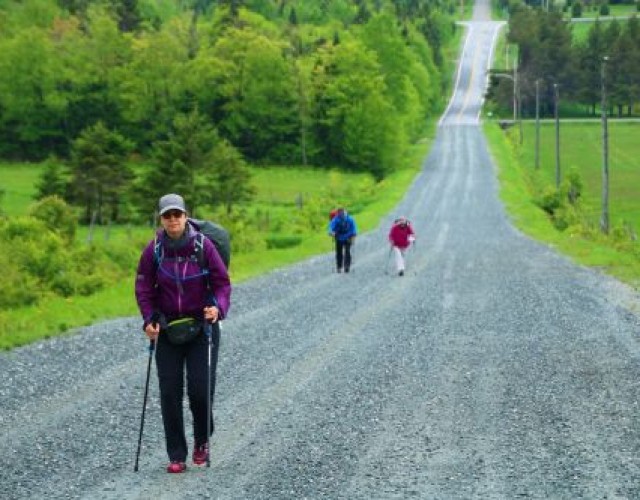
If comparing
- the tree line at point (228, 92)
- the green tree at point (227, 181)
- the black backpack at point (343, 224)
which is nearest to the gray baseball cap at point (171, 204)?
the black backpack at point (343, 224)

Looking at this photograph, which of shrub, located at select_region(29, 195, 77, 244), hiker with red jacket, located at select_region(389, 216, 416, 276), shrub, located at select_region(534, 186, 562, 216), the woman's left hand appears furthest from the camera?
shrub, located at select_region(534, 186, 562, 216)

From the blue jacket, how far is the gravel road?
4.34 metres

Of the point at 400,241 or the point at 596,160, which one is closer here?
the point at 400,241

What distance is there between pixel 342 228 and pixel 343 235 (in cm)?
38

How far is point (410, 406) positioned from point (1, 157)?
321 ft

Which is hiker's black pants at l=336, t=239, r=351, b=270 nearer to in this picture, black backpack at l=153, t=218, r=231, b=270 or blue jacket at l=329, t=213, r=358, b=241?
blue jacket at l=329, t=213, r=358, b=241

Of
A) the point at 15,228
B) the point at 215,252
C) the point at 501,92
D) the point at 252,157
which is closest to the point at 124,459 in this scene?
the point at 215,252

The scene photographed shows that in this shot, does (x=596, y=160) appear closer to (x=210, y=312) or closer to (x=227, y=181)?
(x=227, y=181)

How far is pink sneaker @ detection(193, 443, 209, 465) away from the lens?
8898 mm

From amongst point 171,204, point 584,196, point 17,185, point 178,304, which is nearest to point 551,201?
point 584,196

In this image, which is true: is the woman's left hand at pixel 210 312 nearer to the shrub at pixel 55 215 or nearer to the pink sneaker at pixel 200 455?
the pink sneaker at pixel 200 455

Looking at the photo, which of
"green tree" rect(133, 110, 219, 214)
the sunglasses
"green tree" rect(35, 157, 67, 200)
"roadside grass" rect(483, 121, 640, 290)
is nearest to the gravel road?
the sunglasses

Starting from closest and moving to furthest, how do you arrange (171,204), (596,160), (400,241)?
(171,204), (400,241), (596,160)

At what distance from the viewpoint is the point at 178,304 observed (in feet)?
28.1
